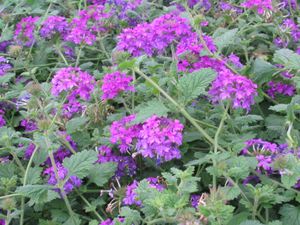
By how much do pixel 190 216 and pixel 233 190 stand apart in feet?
1.08

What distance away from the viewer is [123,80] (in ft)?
7.49

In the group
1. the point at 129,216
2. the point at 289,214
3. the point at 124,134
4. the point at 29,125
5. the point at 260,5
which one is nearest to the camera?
the point at 129,216

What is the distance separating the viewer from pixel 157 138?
6.38 feet

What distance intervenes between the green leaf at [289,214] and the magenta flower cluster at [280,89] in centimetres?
75

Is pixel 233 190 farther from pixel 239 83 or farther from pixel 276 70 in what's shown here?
pixel 276 70

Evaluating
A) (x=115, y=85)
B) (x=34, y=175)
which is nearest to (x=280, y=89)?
(x=115, y=85)

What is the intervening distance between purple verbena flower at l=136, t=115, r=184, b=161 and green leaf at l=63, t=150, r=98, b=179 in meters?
0.19

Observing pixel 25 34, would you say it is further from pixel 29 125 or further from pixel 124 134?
pixel 124 134

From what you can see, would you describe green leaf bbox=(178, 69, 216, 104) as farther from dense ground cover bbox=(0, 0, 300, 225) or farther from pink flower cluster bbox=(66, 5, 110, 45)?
pink flower cluster bbox=(66, 5, 110, 45)

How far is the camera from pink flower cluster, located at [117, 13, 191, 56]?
8.17ft

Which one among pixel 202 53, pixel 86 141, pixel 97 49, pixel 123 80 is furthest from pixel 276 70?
pixel 97 49

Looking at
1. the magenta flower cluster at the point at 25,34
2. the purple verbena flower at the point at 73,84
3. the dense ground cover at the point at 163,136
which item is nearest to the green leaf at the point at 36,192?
the dense ground cover at the point at 163,136

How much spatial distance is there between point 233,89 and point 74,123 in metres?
0.69

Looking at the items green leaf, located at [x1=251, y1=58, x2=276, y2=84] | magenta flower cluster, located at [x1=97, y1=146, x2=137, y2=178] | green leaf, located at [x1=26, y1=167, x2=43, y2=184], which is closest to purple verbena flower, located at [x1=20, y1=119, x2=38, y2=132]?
green leaf, located at [x1=26, y1=167, x2=43, y2=184]
